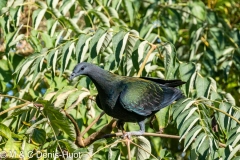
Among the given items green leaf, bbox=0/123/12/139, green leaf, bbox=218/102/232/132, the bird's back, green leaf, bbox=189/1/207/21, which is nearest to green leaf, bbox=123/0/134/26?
green leaf, bbox=189/1/207/21

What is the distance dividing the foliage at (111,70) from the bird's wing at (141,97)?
85 millimetres

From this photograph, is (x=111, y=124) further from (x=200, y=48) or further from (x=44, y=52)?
(x=200, y=48)

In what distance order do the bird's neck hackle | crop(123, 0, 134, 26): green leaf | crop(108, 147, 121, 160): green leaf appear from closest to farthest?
crop(108, 147, 121, 160): green leaf
the bird's neck hackle
crop(123, 0, 134, 26): green leaf

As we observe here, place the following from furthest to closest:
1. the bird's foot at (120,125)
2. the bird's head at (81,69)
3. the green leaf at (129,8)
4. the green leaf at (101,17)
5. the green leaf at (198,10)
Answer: the green leaf at (198,10)
the green leaf at (129,8)
the green leaf at (101,17)
the bird's foot at (120,125)
the bird's head at (81,69)

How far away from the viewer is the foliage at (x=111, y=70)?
130 inches

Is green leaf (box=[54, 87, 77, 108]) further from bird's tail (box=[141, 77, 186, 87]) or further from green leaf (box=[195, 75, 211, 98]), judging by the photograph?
green leaf (box=[195, 75, 211, 98])

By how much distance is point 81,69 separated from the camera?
135 inches

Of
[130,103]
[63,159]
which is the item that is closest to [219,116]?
[130,103]

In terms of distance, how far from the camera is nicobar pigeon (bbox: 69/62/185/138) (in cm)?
357

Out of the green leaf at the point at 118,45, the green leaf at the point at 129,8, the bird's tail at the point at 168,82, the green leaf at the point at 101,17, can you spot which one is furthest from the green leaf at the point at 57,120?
the green leaf at the point at 129,8

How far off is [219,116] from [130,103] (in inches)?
21.7

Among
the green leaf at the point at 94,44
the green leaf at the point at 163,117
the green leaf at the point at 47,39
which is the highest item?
the green leaf at the point at 94,44

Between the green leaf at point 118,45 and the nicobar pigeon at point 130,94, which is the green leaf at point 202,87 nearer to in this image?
the nicobar pigeon at point 130,94

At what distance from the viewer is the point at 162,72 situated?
4.38 metres
